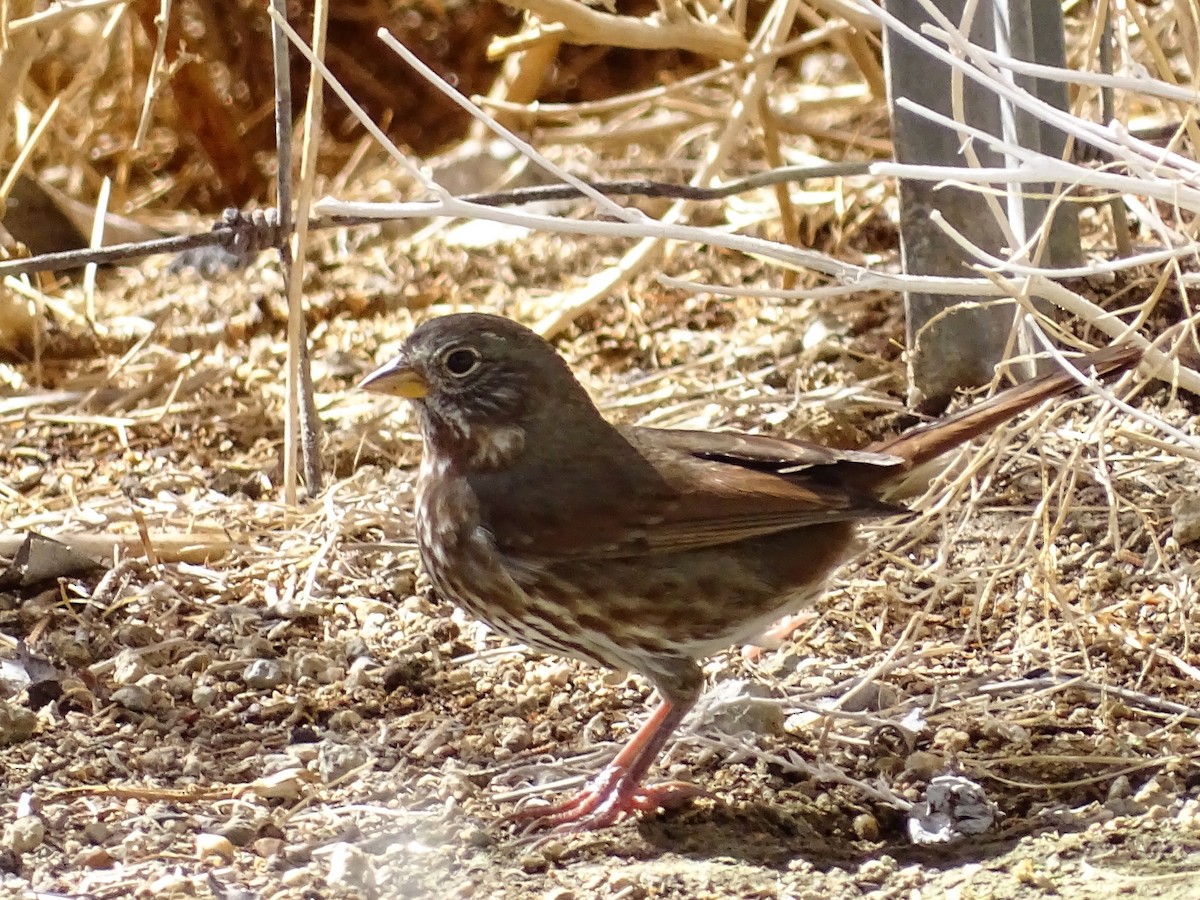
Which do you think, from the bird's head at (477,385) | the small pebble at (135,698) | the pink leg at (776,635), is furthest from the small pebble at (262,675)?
the pink leg at (776,635)

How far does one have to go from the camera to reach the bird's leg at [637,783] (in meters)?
2.80

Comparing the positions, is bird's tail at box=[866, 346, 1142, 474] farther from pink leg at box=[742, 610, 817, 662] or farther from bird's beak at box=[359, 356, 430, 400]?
bird's beak at box=[359, 356, 430, 400]

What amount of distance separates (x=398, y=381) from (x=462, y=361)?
0.44 ft

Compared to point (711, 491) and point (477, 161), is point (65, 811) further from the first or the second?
point (477, 161)

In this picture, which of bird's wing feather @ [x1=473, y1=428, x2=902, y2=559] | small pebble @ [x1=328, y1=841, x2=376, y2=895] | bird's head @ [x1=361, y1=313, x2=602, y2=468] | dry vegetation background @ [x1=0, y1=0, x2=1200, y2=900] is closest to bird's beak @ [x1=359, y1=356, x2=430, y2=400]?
bird's head @ [x1=361, y1=313, x2=602, y2=468]

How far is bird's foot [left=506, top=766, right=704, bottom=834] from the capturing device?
2.79 metres

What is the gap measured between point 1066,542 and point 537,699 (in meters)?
1.23

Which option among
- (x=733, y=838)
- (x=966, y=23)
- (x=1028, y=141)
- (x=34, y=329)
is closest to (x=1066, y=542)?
(x=1028, y=141)

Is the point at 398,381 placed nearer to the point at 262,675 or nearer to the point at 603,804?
the point at 262,675

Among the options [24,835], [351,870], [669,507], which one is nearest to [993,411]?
[669,507]

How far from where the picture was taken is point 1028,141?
3.62m

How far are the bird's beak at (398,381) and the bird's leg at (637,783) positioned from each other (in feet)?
2.42

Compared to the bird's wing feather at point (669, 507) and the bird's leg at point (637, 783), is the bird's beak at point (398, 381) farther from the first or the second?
the bird's leg at point (637, 783)

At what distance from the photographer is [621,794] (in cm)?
282
